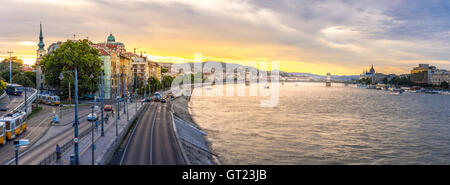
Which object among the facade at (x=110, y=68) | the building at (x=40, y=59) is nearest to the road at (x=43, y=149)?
the facade at (x=110, y=68)

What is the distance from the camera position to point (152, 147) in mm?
29172

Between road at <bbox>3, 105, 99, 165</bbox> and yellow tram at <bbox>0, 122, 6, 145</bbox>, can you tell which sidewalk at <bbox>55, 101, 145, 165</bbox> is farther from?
yellow tram at <bbox>0, 122, 6, 145</bbox>

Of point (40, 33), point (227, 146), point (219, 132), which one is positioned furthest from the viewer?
point (40, 33)

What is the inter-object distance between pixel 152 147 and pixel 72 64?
43709mm

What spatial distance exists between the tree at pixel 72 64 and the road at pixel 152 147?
29482 mm

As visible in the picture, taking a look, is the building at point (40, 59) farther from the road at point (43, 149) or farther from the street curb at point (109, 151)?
the street curb at point (109, 151)

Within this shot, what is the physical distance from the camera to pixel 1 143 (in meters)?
28.6

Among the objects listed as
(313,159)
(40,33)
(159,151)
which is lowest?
(313,159)

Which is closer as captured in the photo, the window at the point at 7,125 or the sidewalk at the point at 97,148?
the sidewalk at the point at 97,148

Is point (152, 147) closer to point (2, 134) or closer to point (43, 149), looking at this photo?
point (43, 149)

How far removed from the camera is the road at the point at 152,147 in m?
24.8
